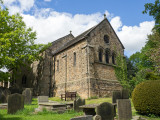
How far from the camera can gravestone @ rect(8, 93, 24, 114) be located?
356 inches

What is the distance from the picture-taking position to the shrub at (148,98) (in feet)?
27.9

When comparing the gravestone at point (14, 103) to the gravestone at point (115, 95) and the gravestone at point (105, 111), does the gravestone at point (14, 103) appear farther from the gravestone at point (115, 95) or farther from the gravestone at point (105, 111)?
the gravestone at point (115, 95)

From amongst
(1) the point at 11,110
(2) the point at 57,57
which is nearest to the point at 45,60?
(2) the point at 57,57

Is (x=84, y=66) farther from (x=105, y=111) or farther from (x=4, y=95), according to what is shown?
(x=105, y=111)

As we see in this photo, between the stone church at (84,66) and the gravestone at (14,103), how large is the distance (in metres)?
9.72

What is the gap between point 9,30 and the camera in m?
20.4

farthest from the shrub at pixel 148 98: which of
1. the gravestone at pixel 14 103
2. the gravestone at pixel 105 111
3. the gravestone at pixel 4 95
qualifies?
the gravestone at pixel 4 95

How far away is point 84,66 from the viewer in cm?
1941

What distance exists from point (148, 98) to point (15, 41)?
56.6ft

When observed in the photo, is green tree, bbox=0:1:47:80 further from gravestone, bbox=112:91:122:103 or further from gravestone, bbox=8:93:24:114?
gravestone, bbox=112:91:122:103

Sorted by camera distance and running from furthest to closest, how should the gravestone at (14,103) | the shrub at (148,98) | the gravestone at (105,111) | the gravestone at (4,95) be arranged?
the gravestone at (4,95) < the gravestone at (14,103) < the shrub at (148,98) < the gravestone at (105,111)

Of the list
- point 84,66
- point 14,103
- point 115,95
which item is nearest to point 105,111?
point 115,95

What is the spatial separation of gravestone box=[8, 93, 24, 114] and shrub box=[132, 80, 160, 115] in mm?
7125

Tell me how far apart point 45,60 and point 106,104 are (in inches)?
835
